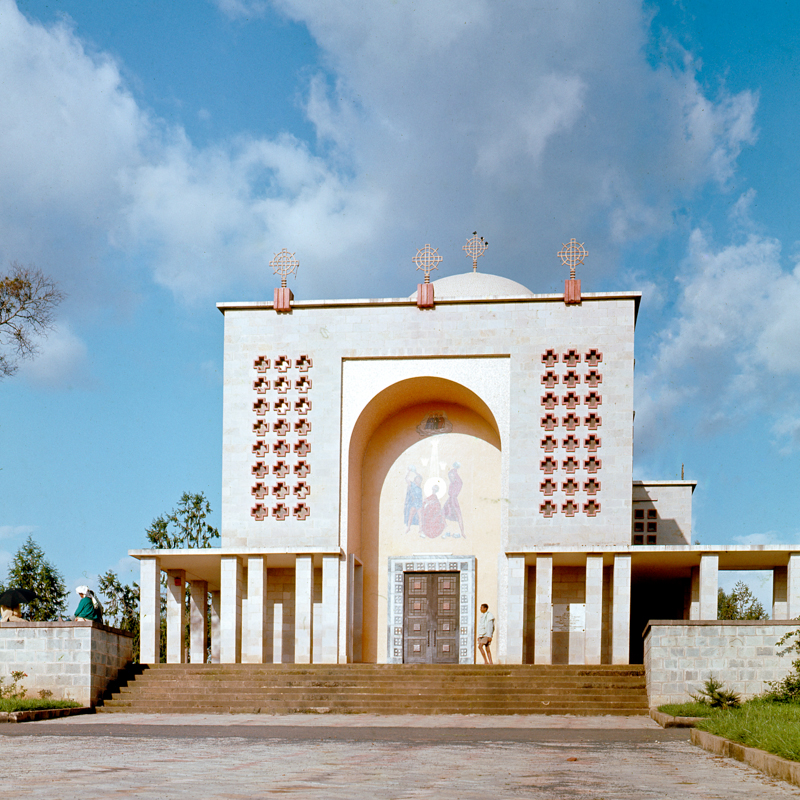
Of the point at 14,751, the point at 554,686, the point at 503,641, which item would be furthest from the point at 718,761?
the point at 503,641

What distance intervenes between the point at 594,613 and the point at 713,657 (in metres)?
4.78

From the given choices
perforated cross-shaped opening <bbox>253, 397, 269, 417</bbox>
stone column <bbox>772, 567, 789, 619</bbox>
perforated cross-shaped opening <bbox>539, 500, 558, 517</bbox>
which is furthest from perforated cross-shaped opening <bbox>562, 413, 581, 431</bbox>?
perforated cross-shaped opening <bbox>253, 397, 269, 417</bbox>

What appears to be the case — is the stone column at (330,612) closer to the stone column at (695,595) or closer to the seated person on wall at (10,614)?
the seated person on wall at (10,614)

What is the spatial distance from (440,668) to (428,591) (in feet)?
16.3

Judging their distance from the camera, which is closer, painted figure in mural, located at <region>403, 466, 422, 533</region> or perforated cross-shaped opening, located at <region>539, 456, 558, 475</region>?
perforated cross-shaped opening, located at <region>539, 456, 558, 475</region>

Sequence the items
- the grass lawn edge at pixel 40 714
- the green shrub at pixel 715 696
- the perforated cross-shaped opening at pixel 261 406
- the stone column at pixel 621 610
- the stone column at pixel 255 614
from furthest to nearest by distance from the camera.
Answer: the perforated cross-shaped opening at pixel 261 406 → the stone column at pixel 255 614 → the stone column at pixel 621 610 → the green shrub at pixel 715 696 → the grass lawn edge at pixel 40 714

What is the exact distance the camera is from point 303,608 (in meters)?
22.4

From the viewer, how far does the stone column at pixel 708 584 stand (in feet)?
69.7

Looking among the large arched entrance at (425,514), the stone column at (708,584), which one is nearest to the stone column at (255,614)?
the large arched entrance at (425,514)

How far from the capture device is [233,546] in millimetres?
23219

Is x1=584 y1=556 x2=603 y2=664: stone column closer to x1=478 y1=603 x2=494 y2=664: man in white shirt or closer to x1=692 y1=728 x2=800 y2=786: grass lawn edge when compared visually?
x1=478 y1=603 x2=494 y2=664: man in white shirt

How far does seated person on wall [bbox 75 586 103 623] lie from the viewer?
18250 millimetres

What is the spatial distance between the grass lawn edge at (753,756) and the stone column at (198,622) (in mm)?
15744

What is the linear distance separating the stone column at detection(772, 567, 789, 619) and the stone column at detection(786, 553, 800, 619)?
17.2 inches
